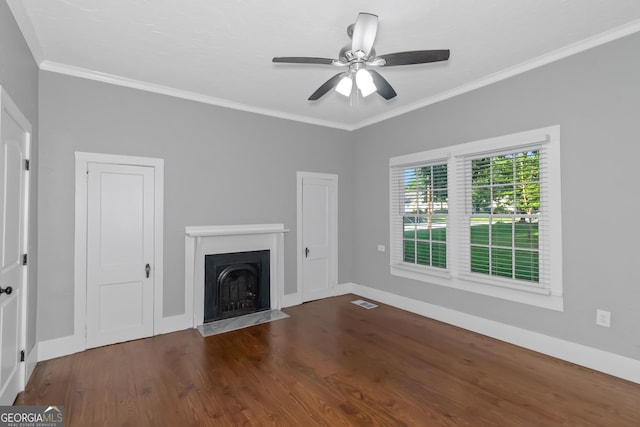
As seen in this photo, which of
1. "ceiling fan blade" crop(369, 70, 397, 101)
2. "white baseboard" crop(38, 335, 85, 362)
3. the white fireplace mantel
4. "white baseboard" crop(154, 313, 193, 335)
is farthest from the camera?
the white fireplace mantel

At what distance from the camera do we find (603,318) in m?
2.85

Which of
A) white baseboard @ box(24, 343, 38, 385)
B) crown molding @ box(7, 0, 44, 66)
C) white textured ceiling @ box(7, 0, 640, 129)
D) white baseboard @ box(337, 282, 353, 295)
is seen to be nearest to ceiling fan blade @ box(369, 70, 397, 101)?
white textured ceiling @ box(7, 0, 640, 129)

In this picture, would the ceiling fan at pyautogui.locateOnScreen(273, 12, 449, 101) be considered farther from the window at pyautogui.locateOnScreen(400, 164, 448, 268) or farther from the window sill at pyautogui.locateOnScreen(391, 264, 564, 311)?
the window sill at pyautogui.locateOnScreen(391, 264, 564, 311)

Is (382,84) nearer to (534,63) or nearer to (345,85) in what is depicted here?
(345,85)

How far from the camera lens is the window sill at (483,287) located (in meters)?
3.20

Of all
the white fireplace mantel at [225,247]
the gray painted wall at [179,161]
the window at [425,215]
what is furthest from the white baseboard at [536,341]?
the white fireplace mantel at [225,247]

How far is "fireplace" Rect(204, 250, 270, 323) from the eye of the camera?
4.17 m

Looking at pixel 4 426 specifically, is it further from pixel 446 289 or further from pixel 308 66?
pixel 446 289

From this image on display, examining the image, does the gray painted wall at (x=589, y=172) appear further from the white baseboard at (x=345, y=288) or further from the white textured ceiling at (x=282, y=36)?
the white baseboard at (x=345, y=288)

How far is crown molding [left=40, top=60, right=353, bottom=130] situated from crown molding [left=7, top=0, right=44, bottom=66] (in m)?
0.19

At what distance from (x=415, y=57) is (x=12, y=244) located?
10.7 ft

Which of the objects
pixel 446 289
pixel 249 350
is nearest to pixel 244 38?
pixel 249 350

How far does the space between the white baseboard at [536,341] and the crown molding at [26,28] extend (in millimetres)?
5022

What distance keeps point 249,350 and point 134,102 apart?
312cm
